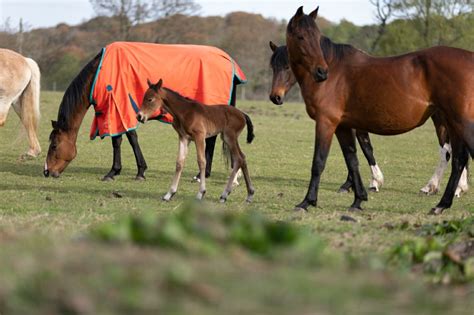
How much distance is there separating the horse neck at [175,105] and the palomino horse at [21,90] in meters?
5.50

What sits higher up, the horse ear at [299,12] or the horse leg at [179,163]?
the horse ear at [299,12]

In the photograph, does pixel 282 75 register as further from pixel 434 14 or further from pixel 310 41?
pixel 434 14

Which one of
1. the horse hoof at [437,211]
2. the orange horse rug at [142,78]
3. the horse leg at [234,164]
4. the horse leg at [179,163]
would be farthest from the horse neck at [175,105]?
the horse hoof at [437,211]

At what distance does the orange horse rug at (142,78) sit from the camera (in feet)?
40.5

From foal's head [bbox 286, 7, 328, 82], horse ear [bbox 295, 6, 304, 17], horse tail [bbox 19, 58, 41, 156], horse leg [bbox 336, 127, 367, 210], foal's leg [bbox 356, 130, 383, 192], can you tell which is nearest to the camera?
horse ear [bbox 295, 6, 304, 17]

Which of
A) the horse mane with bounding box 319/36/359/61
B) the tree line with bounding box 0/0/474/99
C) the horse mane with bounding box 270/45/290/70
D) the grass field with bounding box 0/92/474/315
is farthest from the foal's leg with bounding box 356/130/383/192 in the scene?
the tree line with bounding box 0/0/474/99

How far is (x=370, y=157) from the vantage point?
453 inches

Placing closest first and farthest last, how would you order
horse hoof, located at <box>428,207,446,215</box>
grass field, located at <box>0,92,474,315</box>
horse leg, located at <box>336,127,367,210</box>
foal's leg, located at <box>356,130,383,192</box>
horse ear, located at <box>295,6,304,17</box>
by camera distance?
grass field, located at <box>0,92,474,315</box> < horse ear, located at <box>295,6,304,17</box> < horse hoof, located at <box>428,207,446,215</box> < horse leg, located at <box>336,127,367,210</box> < foal's leg, located at <box>356,130,383,192</box>

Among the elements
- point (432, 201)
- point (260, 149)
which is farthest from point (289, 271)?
point (260, 149)

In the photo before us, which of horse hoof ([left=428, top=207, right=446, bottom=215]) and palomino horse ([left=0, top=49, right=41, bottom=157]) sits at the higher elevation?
horse hoof ([left=428, top=207, right=446, bottom=215])

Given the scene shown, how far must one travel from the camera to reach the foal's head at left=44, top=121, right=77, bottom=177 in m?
12.4

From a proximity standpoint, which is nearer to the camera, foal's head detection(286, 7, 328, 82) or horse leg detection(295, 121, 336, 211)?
foal's head detection(286, 7, 328, 82)

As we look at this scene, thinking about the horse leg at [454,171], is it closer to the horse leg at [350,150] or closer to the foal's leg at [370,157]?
the horse leg at [350,150]

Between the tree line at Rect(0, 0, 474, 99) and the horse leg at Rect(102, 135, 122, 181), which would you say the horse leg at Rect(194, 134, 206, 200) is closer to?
the horse leg at Rect(102, 135, 122, 181)
